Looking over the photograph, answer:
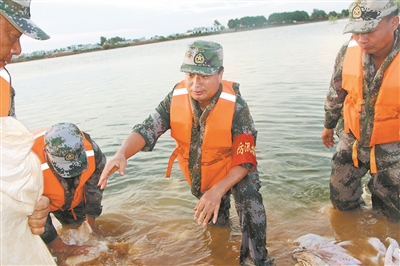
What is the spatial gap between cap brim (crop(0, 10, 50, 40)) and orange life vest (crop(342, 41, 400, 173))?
2.79 meters

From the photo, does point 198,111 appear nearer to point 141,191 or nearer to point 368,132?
point 368,132

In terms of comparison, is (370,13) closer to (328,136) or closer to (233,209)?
(328,136)

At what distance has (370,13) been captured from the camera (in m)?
3.20

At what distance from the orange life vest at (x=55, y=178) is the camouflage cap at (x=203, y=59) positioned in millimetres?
1452

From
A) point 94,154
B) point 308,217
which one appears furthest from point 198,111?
point 308,217

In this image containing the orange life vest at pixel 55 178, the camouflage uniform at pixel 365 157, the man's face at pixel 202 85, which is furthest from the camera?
the orange life vest at pixel 55 178

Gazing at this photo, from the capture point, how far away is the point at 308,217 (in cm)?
426

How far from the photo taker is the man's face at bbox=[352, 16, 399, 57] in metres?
3.24

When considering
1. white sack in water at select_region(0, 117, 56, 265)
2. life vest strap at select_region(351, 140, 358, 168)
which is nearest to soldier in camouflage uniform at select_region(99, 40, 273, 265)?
life vest strap at select_region(351, 140, 358, 168)

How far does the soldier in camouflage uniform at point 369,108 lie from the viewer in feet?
10.7

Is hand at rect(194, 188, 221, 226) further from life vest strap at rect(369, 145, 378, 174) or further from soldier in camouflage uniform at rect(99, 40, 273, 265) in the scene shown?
life vest strap at rect(369, 145, 378, 174)

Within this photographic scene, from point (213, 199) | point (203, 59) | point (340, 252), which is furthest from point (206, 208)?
point (340, 252)

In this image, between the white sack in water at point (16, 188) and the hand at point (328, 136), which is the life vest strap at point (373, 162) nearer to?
the hand at point (328, 136)

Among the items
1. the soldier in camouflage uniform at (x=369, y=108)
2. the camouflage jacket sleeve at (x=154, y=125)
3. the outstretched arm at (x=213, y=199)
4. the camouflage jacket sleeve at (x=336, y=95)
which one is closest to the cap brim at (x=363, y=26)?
the soldier in camouflage uniform at (x=369, y=108)
